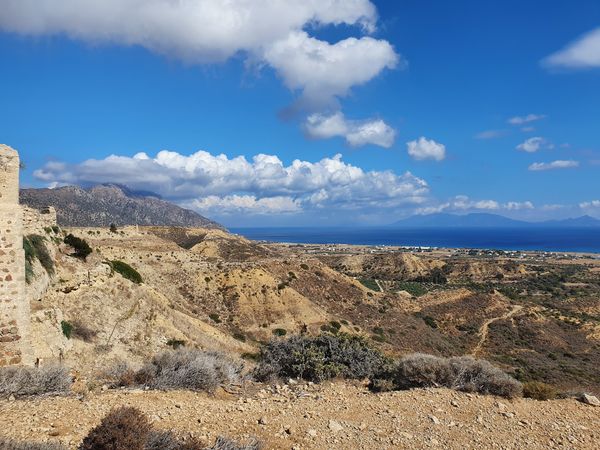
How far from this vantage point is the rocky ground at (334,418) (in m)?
7.35

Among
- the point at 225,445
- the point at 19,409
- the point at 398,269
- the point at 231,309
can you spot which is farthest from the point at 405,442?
the point at 398,269

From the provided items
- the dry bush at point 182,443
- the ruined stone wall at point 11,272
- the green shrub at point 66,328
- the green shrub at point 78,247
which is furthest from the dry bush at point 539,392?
the green shrub at point 78,247

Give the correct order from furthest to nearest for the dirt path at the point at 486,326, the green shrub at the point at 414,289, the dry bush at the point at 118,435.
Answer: the green shrub at the point at 414,289
the dirt path at the point at 486,326
the dry bush at the point at 118,435

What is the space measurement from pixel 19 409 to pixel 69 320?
11.7 meters

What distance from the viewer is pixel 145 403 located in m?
8.29

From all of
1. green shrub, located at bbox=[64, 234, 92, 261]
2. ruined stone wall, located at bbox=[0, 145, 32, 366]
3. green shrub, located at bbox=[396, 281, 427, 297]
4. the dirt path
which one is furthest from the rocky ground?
green shrub, located at bbox=[396, 281, 427, 297]

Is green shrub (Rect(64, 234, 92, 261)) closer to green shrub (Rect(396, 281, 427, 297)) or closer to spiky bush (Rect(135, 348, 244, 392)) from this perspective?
spiky bush (Rect(135, 348, 244, 392))

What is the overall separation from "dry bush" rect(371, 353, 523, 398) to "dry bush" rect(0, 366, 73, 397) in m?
7.27

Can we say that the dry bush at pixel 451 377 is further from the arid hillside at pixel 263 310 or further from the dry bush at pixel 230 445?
the dry bush at pixel 230 445

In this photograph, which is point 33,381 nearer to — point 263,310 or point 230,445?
point 230,445

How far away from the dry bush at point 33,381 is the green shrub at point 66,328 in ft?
25.7

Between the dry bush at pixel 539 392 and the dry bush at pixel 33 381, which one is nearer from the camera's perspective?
the dry bush at pixel 33 381

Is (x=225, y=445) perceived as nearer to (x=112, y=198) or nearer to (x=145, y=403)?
(x=145, y=403)

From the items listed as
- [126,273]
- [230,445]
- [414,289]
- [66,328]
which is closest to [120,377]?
[230,445]
